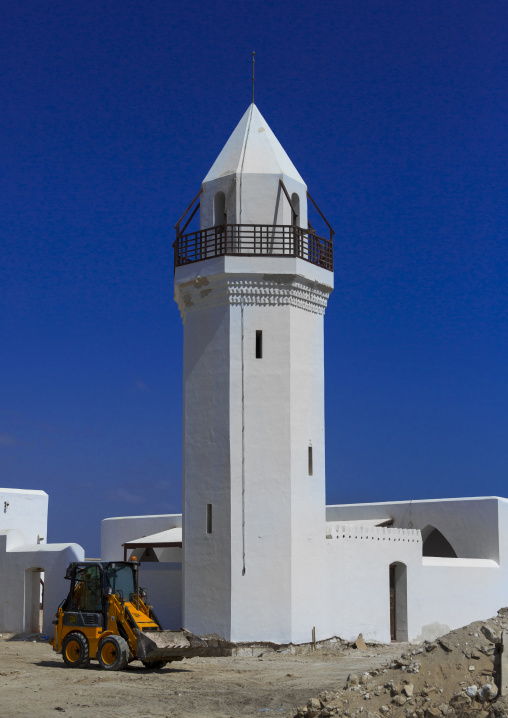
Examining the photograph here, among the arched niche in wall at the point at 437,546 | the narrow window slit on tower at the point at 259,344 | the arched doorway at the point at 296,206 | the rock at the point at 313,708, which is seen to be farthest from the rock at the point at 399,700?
the arched niche in wall at the point at 437,546

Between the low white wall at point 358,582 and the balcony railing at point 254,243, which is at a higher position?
the balcony railing at point 254,243

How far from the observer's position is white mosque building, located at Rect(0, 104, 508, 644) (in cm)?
2203

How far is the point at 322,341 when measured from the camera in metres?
24.1

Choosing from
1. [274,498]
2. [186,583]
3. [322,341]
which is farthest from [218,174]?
[186,583]

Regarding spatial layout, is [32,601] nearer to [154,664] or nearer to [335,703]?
[154,664]

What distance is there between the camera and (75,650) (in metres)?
18.2

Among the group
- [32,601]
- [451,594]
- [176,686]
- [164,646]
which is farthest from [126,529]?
[176,686]

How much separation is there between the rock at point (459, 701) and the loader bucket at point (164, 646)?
659 cm

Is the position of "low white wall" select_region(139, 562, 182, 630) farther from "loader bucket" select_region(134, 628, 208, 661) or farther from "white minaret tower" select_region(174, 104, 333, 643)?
"loader bucket" select_region(134, 628, 208, 661)

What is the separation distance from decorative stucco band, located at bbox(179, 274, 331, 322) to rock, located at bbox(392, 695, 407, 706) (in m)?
A: 12.2

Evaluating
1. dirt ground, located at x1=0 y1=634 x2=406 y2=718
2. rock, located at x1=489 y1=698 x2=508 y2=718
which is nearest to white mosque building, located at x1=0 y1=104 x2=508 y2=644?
dirt ground, located at x1=0 y1=634 x2=406 y2=718

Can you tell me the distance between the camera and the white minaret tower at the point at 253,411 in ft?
72.1

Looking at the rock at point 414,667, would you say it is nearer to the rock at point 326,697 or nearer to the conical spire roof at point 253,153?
the rock at point 326,697

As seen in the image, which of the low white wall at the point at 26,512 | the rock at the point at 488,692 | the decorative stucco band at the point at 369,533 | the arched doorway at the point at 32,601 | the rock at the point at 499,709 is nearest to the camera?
the rock at the point at 499,709
